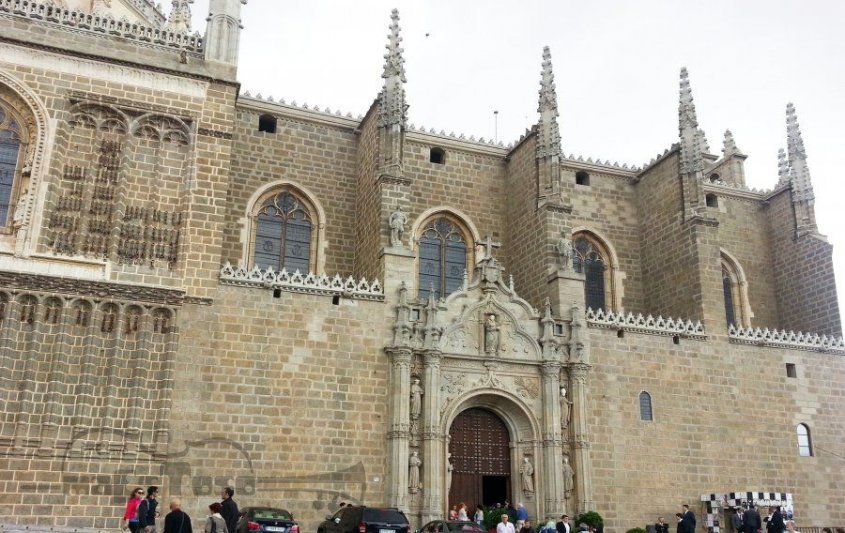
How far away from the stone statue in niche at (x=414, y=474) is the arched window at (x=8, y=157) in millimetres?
11378

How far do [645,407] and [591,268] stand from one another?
6.37m

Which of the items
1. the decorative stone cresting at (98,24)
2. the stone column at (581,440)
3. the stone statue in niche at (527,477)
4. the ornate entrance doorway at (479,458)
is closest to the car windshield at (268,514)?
the ornate entrance doorway at (479,458)

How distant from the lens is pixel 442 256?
27141 millimetres

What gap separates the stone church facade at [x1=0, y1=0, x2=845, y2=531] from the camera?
1906 cm

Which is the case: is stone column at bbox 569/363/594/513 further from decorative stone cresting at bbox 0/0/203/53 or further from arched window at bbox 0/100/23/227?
→ arched window at bbox 0/100/23/227

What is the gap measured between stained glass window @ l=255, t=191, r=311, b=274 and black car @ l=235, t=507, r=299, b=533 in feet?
30.8

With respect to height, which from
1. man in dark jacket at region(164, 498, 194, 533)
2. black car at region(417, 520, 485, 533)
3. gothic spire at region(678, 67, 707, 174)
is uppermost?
gothic spire at region(678, 67, 707, 174)

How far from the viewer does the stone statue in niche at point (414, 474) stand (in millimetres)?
20750

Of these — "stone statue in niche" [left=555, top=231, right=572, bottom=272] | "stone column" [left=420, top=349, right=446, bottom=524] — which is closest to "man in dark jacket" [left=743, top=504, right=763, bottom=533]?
"stone column" [left=420, top=349, right=446, bottom=524]

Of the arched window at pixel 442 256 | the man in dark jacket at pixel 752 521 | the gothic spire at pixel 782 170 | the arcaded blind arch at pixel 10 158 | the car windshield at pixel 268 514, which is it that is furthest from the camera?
the gothic spire at pixel 782 170

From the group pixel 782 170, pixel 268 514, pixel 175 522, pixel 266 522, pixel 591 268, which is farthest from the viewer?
pixel 782 170

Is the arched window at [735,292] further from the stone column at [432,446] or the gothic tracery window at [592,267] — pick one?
the stone column at [432,446]

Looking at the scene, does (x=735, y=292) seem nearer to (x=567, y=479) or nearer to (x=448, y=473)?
(x=567, y=479)

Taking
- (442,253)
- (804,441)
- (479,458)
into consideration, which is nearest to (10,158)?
(442,253)
